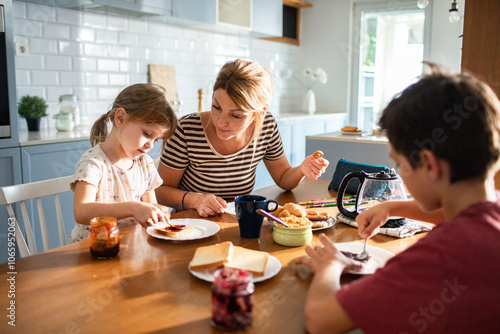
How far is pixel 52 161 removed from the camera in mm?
2779

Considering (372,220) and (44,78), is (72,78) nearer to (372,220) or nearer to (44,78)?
(44,78)

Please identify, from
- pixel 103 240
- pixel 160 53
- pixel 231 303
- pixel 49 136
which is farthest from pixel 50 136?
pixel 231 303

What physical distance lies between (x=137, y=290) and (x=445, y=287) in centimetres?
62

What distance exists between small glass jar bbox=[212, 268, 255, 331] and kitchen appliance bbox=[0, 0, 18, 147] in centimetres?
216

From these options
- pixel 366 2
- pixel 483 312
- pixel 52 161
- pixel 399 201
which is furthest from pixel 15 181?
pixel 366 2

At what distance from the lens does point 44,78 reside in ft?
10.6

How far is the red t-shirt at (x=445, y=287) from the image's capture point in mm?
770

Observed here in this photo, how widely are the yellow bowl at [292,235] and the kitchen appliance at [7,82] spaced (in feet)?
6.26

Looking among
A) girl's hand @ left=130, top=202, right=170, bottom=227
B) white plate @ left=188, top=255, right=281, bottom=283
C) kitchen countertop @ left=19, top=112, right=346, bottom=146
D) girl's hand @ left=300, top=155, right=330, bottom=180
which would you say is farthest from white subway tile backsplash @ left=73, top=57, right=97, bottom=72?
white plate @ left=188, top=255, right=281, bottom=283

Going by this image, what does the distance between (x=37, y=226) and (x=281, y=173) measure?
1.56 meters

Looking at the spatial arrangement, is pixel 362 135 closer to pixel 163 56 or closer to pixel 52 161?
pixel 163 56

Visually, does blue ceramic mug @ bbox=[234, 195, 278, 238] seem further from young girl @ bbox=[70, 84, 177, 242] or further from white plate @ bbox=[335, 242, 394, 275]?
young girl @ bbox=[70, 84, 177, 242]

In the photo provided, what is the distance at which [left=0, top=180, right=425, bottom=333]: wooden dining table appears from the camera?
876mm

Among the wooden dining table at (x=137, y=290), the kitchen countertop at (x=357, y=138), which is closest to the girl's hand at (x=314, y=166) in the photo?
the wooden dining table at (x=137, y=290)
